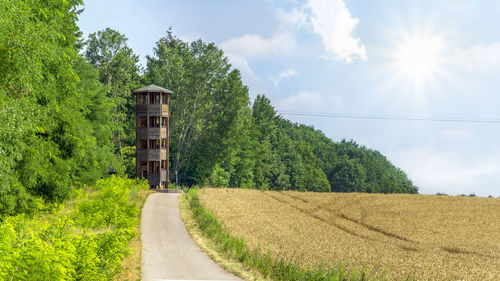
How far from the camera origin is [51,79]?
24016mm

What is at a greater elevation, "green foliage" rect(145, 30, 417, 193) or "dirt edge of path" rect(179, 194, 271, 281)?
"green foliage" rect(145, 30, 417, 193)

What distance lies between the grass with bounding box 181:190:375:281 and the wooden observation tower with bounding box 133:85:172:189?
82.5 feet

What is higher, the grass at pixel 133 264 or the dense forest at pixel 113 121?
the dense forest at pixel 113 121

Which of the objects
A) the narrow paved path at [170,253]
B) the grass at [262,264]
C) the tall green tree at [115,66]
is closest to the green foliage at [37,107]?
the narrow paved path at [170,253]

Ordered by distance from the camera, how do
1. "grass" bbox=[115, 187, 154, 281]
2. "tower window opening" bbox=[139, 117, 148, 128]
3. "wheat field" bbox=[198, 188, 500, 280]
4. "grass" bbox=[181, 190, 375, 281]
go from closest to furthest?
"grass" bbox=[181, 190, 375, 281]
"grass" bbox=[115, 187, 154, 281]
"wheat field" bbox=[198, 188, 500, 280]
"tower window opening" bbox=[139, 117, 148, 128]

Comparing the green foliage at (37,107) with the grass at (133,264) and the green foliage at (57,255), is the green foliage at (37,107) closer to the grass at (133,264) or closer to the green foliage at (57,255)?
the grass at (133,264)

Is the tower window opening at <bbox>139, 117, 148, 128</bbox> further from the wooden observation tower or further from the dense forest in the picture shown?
the dense forest

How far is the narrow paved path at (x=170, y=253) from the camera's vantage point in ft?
54.3

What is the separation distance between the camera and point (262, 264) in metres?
17.6

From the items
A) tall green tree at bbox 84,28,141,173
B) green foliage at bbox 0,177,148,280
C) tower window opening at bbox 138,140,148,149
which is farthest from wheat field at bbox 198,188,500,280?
tall green tree at bbox 84,28,141,173

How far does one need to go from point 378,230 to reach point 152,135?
88.6ft

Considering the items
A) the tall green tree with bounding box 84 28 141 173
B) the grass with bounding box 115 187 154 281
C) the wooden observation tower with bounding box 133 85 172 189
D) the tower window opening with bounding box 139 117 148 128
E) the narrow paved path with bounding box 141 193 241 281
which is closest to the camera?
the grass with bounding box 115 187 154 281

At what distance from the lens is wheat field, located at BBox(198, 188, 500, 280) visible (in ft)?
64.3

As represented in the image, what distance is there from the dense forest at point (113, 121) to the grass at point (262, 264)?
10.3 meters
